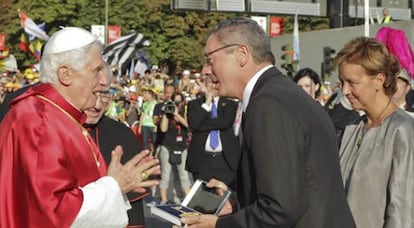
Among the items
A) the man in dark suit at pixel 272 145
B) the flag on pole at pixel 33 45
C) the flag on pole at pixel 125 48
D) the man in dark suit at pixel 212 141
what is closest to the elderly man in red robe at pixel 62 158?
the man in dark suit at pixel 272 145

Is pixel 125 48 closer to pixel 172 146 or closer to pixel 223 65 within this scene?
pixel 172 146

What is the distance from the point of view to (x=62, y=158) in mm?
3361

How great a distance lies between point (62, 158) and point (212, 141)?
5.99m

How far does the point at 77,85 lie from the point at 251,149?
0.96 meters

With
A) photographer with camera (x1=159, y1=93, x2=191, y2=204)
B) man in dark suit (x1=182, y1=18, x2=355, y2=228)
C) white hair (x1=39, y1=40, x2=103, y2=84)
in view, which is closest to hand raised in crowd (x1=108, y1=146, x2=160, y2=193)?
man in dark suit (x1=182, y1=18, x2=355, y2=228)

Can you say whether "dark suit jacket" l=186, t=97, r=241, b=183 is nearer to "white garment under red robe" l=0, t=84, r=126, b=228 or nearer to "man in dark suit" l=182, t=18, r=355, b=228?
"white garment under red robe" l=0, t=84, r=126, b=228

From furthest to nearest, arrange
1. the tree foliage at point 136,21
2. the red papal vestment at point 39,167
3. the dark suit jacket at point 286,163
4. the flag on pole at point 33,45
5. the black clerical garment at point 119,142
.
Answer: the tree foliage at point 136,21 < the flag on pole at point 33,45 < the black clerical garment at point 119,142 < the red papal vestment at point 39,167 < the dark suit jacket at point 286,163

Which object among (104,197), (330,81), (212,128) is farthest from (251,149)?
(330,81)

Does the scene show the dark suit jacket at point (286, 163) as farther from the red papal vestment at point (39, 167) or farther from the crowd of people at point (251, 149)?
the red papal vestment at point (39, 167)

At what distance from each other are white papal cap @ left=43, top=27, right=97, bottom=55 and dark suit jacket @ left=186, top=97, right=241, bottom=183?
547cm

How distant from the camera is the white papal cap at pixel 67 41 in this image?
3607 millimetres

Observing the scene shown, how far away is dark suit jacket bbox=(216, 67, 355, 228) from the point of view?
301 centimetres

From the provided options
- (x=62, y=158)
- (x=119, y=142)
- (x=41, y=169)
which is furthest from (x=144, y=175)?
(x=119, y=142)

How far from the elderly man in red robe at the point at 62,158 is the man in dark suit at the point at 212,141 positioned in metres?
5.35
